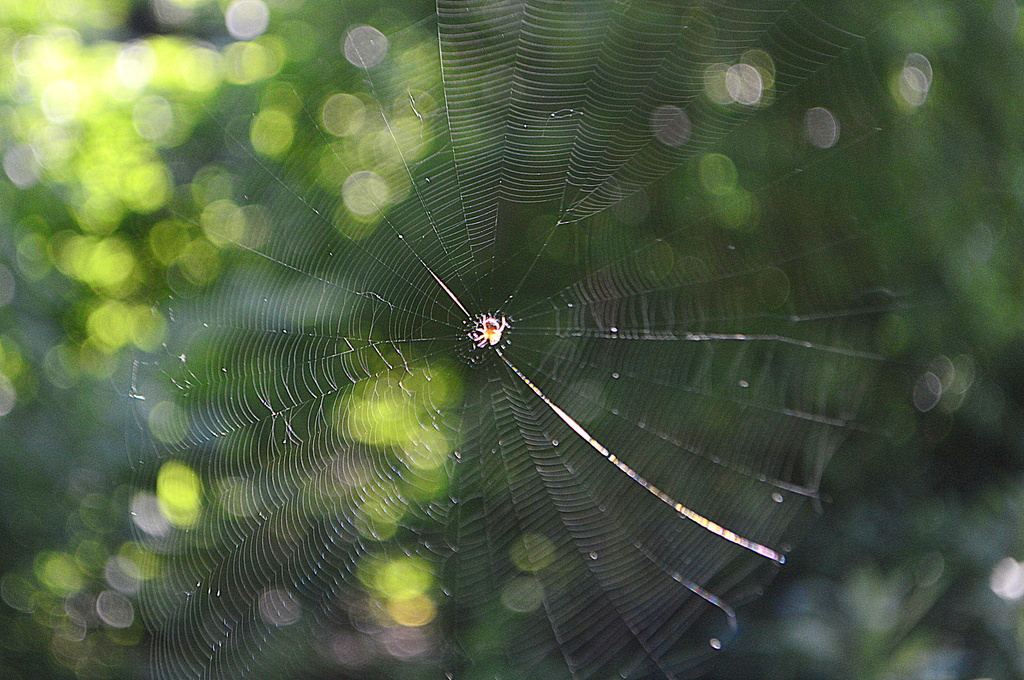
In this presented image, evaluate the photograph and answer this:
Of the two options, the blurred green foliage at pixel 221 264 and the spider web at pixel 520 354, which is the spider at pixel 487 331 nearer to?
the spider web at pixel 520 354

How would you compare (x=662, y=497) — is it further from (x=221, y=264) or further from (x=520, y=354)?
(x=221, y=264)

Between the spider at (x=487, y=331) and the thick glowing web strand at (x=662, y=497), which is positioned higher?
the spider at (x=487, y=331)

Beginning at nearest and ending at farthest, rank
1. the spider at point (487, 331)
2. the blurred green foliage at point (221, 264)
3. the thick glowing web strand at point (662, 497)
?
the blurred green foliage at point (221, 264) → the thick glowing web strand at point (662, 497) → the spider at point (487, 331)

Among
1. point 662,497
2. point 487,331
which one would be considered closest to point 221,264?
point 487,331

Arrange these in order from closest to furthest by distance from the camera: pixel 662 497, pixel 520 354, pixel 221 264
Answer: pixel 662 497 < pixel 221 264 < pixel 520 354

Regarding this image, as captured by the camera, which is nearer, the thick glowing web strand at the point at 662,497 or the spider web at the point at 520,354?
the spider web at the point at 520,354

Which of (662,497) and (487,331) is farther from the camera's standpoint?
(487,331)

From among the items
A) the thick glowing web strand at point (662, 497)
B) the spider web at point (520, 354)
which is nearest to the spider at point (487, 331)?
the spider web at point (520, 354)
